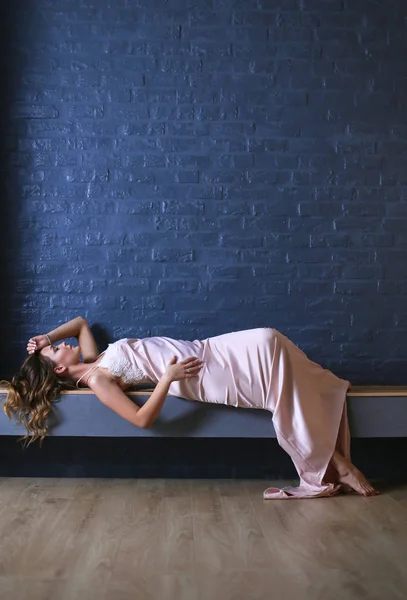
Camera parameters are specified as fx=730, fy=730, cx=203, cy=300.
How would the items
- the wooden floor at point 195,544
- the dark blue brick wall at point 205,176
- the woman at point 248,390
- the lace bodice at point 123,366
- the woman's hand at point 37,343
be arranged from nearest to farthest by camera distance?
the wooden floor at point 195,544 → the woman at point 248,390 → the lace bodice at point 123,366 → the woman's hand at point 37,343 → the dark blue brick wall at point 205,176

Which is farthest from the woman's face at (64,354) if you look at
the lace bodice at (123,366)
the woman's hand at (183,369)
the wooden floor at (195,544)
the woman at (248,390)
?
the wooden floor at (195,544)

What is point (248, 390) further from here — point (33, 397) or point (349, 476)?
point (33, 397)

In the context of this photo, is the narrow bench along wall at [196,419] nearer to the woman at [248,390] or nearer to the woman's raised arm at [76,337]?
the woman at [248,390]

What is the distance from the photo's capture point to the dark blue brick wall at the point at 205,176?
4113 millimetres

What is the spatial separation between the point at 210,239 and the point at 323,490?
1.51 metres

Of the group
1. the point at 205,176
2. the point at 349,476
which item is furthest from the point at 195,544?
the point at 205,176

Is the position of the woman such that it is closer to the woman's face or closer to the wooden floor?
the woman's face

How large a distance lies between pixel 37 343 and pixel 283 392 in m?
1.33

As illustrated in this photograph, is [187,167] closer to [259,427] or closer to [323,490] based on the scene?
[259,427]

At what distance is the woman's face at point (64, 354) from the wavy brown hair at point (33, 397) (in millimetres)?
109

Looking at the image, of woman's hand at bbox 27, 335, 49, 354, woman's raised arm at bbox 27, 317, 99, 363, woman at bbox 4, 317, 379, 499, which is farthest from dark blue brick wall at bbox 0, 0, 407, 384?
woman at bbox 4, 317, 379, 499

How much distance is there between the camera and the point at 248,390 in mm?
3525

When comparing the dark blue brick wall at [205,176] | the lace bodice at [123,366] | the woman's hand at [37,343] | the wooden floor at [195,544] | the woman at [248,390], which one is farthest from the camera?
the dark blue brick wall at [205,176]

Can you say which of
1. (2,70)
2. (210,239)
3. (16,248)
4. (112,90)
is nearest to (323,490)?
(210,239)
